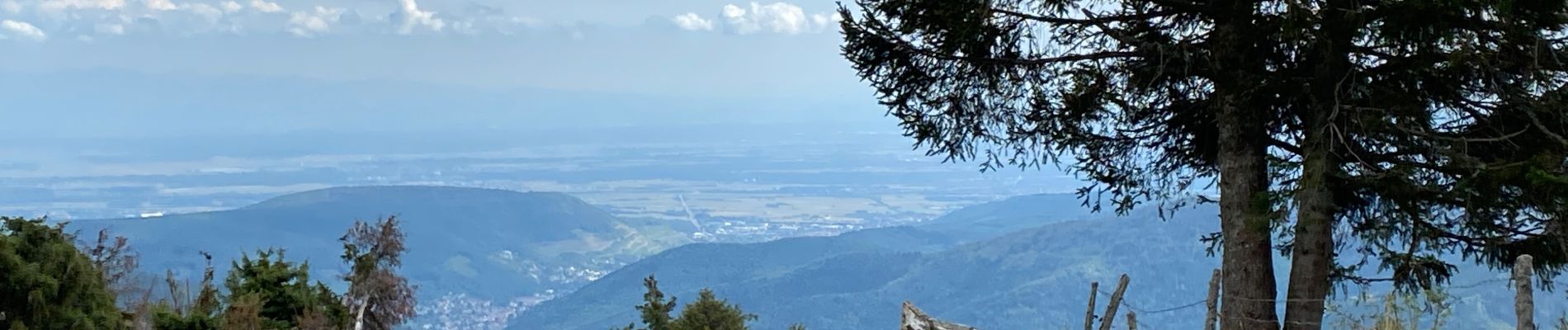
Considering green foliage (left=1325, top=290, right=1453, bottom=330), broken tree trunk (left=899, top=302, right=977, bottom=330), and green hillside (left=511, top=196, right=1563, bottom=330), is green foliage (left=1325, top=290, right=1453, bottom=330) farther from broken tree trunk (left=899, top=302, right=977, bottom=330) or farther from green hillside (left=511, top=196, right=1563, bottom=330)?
green hillside (left=511, top=196, right=1563, bottom=330)

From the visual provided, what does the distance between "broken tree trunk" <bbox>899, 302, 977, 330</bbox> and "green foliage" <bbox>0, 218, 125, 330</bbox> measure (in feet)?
18.7

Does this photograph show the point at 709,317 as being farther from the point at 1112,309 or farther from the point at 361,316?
the point at 1112,309

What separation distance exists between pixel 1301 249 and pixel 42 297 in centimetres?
780

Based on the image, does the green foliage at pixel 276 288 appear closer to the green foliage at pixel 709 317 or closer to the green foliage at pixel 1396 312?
the green foliage at pixel 709 317

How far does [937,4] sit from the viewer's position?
820cm

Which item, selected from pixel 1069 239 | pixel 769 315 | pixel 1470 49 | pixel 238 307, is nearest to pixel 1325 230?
pixel 1470 49

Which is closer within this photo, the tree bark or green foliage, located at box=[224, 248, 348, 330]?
the tree bark

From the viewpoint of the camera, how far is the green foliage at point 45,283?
844 cm

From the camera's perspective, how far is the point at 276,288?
14578 mm

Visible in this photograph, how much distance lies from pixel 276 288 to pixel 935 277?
127 m

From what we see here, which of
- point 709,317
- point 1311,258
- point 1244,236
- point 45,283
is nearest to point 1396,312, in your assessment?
point 1311,258

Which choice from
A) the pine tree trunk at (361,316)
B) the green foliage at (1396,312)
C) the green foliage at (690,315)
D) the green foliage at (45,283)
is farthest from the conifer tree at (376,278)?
the green foliage at (1396,312)

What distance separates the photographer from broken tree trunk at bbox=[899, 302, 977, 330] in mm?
6129

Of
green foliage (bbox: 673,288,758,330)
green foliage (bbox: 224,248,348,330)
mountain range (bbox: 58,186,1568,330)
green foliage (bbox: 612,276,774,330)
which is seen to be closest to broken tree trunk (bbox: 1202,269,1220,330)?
green foliage (bbox: 224,248,348,330)
